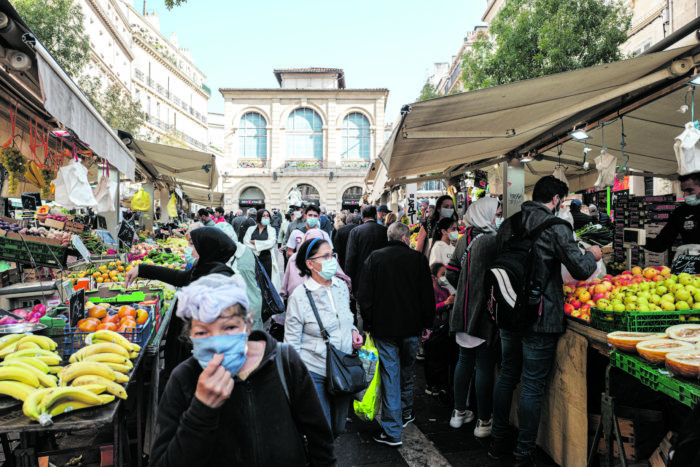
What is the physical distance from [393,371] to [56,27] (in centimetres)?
1641

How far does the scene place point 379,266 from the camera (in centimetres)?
407

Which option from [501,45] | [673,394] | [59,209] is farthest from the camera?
[501,45]

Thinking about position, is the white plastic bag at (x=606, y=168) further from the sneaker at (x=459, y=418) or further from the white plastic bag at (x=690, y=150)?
the sneaker at (x=459, y=418)

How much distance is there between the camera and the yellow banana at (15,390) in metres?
2.27

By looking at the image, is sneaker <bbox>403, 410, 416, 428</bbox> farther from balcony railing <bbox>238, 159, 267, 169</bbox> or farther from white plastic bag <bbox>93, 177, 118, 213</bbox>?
balcony railing <bbox>238, 159, 267, 169</bbox>

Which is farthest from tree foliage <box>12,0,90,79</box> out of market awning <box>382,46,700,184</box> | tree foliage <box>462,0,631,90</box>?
market awning <box>382,46,700,184</box>

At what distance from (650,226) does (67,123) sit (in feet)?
22.8

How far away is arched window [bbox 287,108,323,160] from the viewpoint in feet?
134

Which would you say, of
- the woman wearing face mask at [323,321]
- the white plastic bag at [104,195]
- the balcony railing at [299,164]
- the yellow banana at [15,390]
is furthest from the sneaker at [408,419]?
the balcony railing at [299,164]

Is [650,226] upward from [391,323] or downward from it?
upward

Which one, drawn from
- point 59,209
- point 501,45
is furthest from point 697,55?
point 501,45

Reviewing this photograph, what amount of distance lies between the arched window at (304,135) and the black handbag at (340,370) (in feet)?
126

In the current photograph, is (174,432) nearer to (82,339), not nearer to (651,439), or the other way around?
(82,339)

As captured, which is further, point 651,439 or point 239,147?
point 239,147
